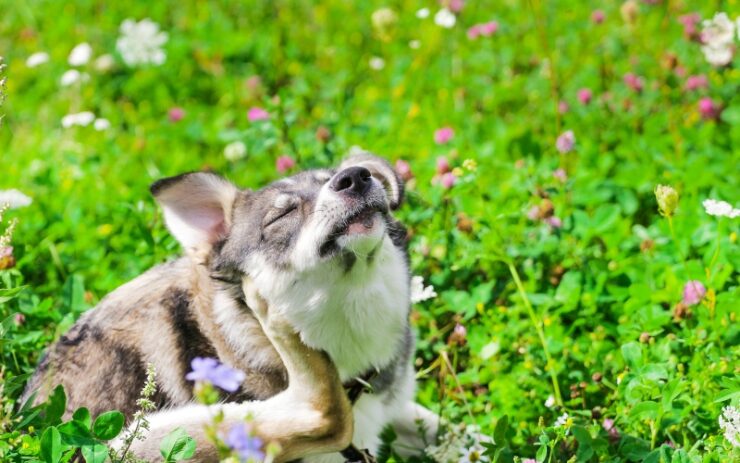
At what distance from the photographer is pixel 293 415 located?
10.1 ft

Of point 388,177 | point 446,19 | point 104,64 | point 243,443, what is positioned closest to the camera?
point 243,443

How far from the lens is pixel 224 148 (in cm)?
602

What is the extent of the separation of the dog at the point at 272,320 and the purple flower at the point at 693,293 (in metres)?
1.07

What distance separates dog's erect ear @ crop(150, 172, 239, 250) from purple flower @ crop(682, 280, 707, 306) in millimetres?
1755

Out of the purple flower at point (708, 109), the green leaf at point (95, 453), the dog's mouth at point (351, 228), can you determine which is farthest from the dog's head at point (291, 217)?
the purple flower at point (708, 109)

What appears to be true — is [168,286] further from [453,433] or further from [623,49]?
[623,49]

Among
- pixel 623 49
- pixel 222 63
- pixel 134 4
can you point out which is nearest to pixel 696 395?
pixel 623 49

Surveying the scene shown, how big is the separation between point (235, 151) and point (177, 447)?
297 centimetres

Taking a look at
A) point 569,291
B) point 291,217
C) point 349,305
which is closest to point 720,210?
point 569,291

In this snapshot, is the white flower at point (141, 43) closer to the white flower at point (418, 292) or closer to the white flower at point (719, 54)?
the white flower at point (418, 292)

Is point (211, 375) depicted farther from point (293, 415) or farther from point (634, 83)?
point (634, 83)

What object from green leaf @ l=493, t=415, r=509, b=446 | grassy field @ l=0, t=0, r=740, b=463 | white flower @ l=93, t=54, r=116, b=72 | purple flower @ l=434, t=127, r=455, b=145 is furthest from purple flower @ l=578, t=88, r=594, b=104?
white flower @ l=93, t=54, r=116, b=72

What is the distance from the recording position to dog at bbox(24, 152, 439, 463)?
3.17 meters

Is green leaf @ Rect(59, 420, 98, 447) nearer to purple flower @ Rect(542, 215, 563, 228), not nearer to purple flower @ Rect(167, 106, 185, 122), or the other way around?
purple flower @ Rect(542, 215, 563, 228)
